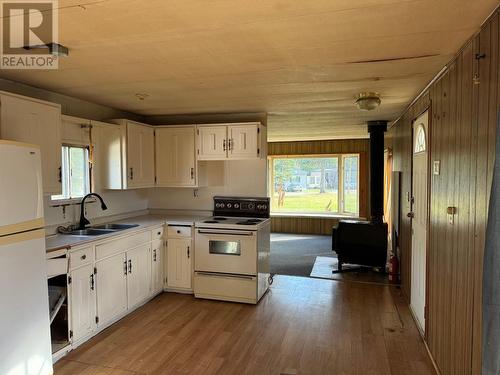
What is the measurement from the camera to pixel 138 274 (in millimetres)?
3635

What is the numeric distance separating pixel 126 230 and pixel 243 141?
170 cm

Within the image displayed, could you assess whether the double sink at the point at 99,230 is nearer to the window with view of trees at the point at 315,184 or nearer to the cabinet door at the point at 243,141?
the cabinet door at the point at 243,141

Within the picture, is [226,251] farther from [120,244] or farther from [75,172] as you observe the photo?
[75,172]

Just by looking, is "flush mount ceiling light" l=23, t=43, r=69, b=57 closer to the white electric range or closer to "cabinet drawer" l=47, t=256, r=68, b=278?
"cabinet drawer" l=47, t=256, r=68, b=278

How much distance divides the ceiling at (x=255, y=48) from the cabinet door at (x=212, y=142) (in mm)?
652

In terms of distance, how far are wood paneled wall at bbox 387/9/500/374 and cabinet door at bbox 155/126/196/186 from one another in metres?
2.74

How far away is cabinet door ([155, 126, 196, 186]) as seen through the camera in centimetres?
433

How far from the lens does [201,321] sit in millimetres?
3402

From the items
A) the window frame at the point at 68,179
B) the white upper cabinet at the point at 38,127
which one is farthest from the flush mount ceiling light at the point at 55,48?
the window frame at the point at 68,179

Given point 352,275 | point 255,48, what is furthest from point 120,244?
point 352,275

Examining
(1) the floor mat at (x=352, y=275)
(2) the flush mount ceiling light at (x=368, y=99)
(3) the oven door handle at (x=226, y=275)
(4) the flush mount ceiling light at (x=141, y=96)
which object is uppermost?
(4) the flush mount ceiling light at (x=141, y=96)

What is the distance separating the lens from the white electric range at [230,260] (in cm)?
382

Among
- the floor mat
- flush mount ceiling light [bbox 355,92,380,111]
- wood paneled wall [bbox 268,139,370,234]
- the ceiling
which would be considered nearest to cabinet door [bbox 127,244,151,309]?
the ceiling

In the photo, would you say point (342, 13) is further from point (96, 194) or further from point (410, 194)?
point (96, 194)
